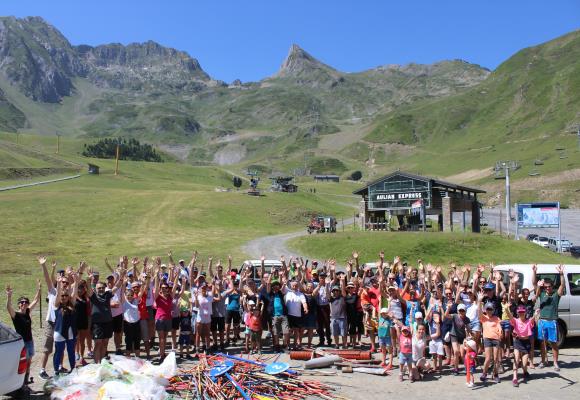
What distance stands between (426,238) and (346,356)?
25.9 m

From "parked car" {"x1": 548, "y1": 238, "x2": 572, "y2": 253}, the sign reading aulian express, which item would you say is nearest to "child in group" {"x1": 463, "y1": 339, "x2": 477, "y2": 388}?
the sign reading aulian express

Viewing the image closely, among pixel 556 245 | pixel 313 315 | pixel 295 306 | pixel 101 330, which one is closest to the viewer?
pixel 101 330

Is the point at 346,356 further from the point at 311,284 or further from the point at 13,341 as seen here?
the point at 13,341

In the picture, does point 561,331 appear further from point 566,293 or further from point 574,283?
point 574,283

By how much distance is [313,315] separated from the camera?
13875 millimetres

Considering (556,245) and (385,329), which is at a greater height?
(556,245)

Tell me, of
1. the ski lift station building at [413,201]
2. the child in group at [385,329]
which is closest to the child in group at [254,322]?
the child in group at [385,329]

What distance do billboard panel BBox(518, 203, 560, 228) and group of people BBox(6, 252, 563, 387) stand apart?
→ 25.9 m

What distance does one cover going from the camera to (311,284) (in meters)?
14.4

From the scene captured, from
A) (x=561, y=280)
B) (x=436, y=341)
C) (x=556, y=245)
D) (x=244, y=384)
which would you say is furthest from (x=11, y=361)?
(x=556, y=245)

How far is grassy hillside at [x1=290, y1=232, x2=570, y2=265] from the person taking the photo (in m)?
34.4

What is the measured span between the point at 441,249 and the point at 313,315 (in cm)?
2400

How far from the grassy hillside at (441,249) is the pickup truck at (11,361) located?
1118 inches

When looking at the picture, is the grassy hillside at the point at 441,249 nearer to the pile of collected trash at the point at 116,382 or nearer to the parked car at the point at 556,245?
the parked car at the point at 556,245
